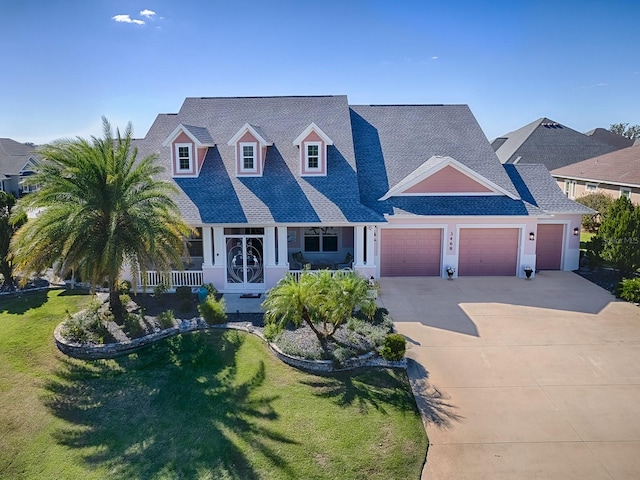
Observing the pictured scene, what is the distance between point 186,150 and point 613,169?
29.4 metres

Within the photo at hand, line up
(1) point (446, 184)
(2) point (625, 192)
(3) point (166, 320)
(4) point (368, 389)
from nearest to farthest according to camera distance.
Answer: (4) point (368, 389) → (3) point (166, 320) → (1) point (446, 184) → (2) point (625, 192)

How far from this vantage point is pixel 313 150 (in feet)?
69.2

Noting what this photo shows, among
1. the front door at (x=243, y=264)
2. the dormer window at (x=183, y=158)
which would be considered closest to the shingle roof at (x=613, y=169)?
the front door at (x=243, y=264)

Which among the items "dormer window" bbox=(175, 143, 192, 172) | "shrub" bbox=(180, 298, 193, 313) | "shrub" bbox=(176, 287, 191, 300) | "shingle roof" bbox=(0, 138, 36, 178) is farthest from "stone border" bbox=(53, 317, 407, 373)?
"shingle roof" bbox=(0, 138, 36, 178)

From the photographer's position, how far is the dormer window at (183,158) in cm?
2123

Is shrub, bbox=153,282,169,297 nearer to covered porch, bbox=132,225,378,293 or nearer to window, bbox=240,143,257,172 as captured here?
covered porch, bbox=132,225,378,293

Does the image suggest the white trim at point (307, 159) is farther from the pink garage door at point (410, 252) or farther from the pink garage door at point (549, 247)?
the pink garage door at point (549, 247)

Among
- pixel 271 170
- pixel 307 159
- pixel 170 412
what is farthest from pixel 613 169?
pixel 170 412

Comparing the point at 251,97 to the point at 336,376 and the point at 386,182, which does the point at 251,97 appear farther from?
the point at 336,376

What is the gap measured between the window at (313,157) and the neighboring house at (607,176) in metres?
20.6

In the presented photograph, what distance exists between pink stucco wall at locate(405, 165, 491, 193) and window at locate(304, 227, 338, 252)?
4323 mm

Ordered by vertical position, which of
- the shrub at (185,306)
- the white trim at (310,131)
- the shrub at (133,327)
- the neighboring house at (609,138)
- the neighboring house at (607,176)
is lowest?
the shrub at (133,327)

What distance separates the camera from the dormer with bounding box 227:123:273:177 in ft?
68.0

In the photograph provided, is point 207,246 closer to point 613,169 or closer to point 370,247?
point 370,247
